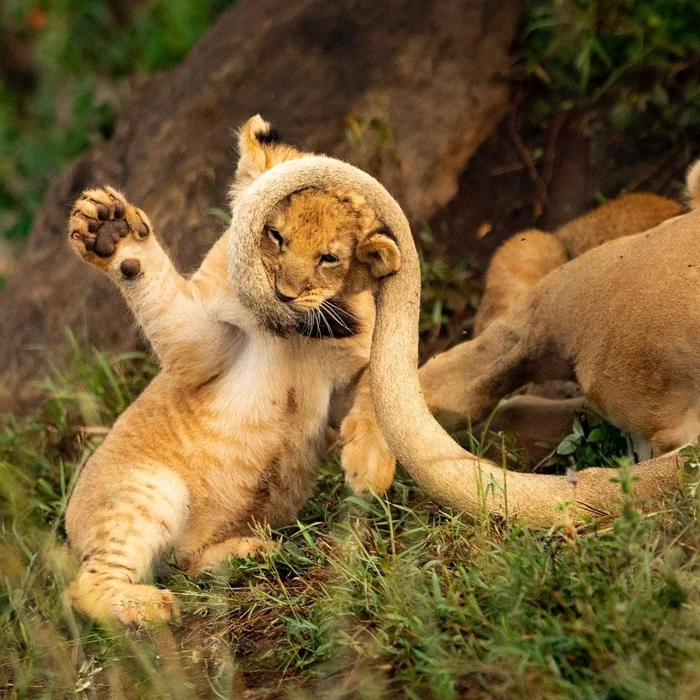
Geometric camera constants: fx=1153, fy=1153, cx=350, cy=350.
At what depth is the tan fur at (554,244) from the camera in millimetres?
4711

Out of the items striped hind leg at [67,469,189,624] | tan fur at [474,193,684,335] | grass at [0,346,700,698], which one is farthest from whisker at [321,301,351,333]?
tan fur at [474,193,684,335]

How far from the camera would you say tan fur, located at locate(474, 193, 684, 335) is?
15.5 feet

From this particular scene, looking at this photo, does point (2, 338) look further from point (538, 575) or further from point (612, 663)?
point (612, 663)

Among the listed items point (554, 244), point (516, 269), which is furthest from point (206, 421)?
point (554, 244)

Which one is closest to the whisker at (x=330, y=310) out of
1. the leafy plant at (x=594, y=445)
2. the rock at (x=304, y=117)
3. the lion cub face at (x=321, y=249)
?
the lion cub face at (x=321, y=249)

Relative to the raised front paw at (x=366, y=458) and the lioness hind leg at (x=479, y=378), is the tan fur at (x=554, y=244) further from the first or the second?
the raised front paw at (x=366, y=458)

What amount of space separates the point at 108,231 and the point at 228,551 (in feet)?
3.81

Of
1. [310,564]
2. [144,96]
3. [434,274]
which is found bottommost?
[310,564]

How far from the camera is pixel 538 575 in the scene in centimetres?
299

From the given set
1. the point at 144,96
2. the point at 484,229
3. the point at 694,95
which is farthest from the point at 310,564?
the point at 144,96

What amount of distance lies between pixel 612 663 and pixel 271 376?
1.68 m

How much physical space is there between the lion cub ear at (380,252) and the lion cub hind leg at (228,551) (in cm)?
103

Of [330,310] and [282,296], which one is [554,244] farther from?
[282,296]

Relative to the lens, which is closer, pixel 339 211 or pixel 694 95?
Result: pixel 339 211
